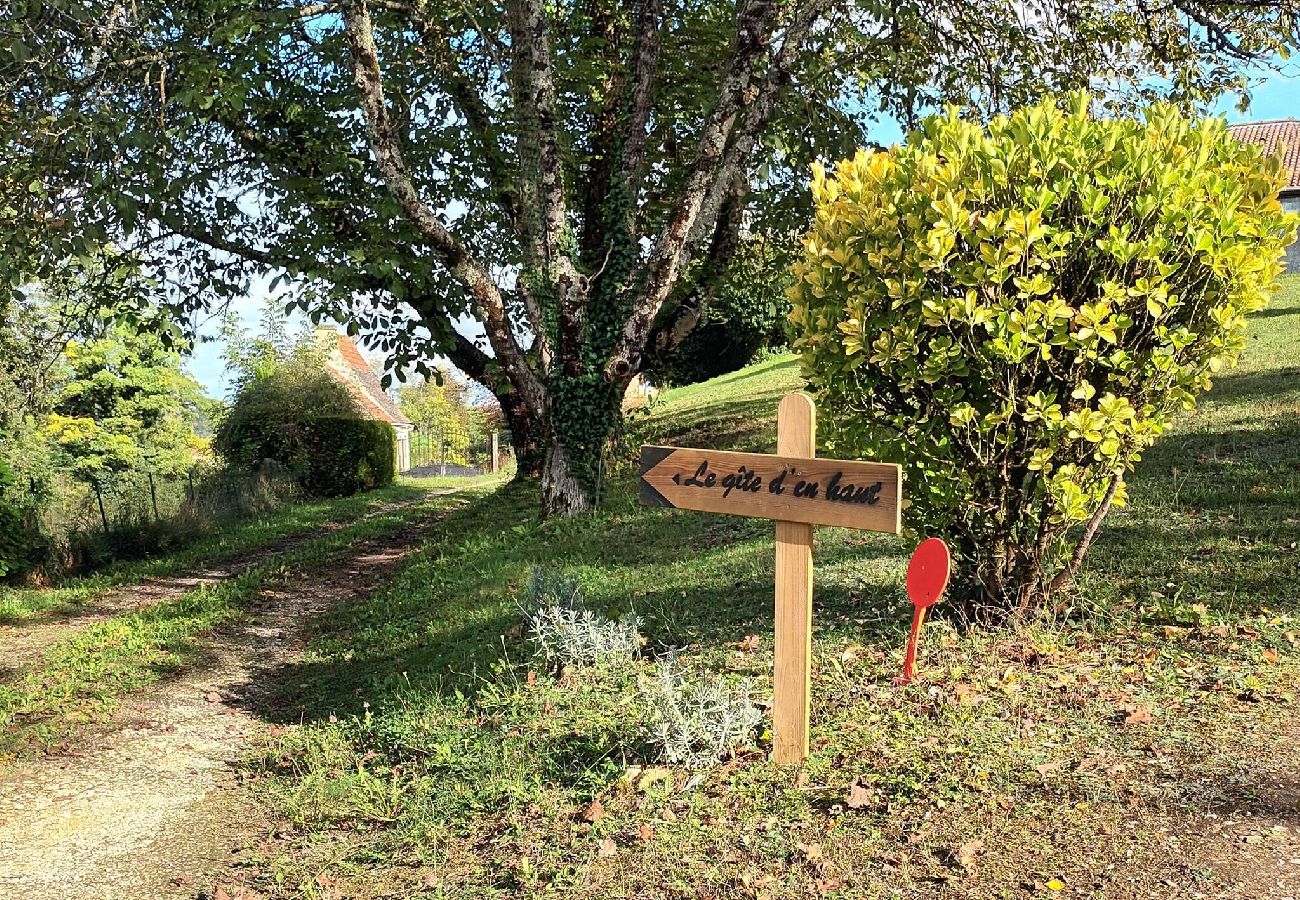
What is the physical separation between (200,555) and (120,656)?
5.71 meters

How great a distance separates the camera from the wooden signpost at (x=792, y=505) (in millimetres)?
4176

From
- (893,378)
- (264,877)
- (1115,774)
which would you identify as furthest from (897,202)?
(264,877)

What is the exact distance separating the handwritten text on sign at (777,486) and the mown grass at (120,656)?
16.3ft

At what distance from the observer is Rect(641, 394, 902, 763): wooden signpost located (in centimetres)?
418

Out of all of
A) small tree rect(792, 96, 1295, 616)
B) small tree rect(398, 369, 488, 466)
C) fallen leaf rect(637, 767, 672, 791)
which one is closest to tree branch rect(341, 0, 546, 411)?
small tree rect(792, 96, 1295, 616)

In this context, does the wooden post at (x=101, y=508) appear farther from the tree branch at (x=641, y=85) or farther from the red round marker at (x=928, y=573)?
the red round marker at (x=928, y=573)

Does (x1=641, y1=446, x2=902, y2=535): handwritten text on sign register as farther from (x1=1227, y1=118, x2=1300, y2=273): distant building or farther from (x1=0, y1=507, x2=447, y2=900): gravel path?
(x1=1227, y1=118, x2=1300, y2=273): distant building

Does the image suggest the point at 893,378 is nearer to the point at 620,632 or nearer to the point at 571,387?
the point at 620,632

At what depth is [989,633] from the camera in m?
5.69

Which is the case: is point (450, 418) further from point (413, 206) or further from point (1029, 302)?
point (1029, 302)

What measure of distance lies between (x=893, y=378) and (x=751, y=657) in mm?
1834

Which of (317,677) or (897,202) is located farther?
(317,677)

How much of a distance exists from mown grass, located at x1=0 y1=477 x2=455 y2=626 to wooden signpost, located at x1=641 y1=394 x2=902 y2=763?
9.15m

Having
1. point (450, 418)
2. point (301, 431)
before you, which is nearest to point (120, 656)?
point (301, 431)
